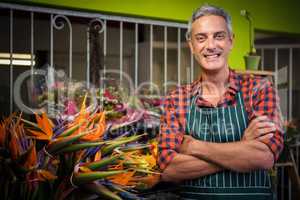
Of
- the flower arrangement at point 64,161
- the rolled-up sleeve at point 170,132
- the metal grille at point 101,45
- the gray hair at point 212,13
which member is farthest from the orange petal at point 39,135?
the metal grille at point 101,45

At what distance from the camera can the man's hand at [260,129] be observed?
4.34ft

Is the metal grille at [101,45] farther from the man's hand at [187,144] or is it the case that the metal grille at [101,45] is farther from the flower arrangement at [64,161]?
the flower arrangement at [64,161]

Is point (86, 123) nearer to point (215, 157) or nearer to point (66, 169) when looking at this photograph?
point (66, 169)

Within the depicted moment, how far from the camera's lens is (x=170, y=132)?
142cm

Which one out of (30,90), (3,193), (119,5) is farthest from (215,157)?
(119,5)

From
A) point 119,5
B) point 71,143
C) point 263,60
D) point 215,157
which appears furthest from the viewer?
point 263,60

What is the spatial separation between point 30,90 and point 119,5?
963 mm

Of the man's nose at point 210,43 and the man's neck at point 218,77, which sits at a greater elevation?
the man's nose at point 210,43

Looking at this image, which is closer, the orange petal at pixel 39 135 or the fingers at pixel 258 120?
the orange petal at pixel 39 135

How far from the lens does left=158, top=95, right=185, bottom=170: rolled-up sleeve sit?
1370 millimetres

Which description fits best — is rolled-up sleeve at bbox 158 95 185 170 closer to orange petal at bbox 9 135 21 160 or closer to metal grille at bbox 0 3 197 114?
orange petal at bbox 9 135 21 160

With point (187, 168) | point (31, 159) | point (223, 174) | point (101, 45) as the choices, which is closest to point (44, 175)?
point (31, 159)

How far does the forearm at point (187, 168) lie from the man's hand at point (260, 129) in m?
0.17

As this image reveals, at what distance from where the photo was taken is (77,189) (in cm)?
72
